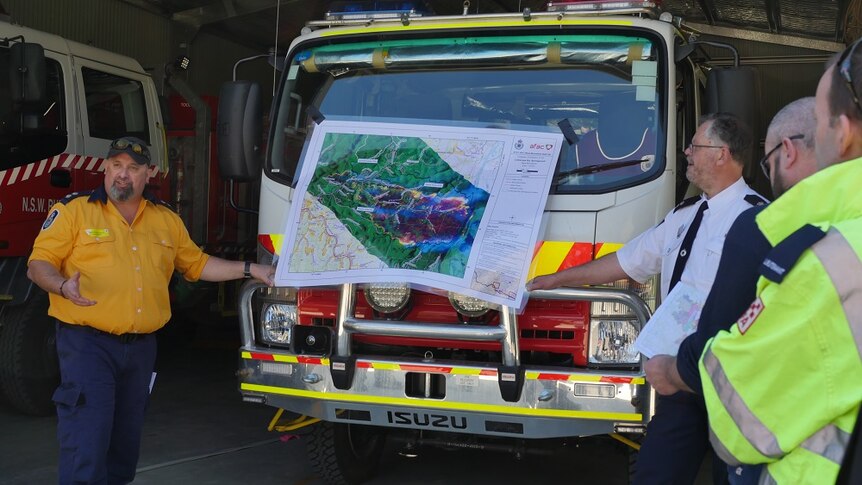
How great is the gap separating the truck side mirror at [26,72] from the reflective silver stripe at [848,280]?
5582mm

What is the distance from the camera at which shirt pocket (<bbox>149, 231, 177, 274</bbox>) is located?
4230 mm

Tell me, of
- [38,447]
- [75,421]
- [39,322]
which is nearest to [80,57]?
[39,322]

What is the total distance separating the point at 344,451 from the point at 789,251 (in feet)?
12.5

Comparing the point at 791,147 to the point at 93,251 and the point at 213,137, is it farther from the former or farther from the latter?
the point at 213,137

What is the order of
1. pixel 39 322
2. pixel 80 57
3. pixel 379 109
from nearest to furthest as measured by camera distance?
1. pixel 379 109
2. pixel 39 322
3. pixel 80 57

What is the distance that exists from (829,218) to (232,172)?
3668 mm

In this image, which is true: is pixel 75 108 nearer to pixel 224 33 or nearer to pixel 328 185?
pixel 328 185

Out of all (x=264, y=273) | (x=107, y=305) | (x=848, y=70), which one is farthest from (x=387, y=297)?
(x=848, y=70)

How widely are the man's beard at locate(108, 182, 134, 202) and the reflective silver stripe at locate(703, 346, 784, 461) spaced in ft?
10.4

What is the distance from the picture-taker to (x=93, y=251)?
4.05 m

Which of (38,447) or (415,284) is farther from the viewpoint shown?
(38,447)

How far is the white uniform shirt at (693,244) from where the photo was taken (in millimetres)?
3234

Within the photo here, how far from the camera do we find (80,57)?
7.07m

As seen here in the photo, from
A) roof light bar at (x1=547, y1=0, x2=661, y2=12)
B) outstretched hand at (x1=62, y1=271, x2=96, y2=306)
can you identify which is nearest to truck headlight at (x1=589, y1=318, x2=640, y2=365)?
roof light bar at (x1=547, y1=0, x2=661, y2=12)
